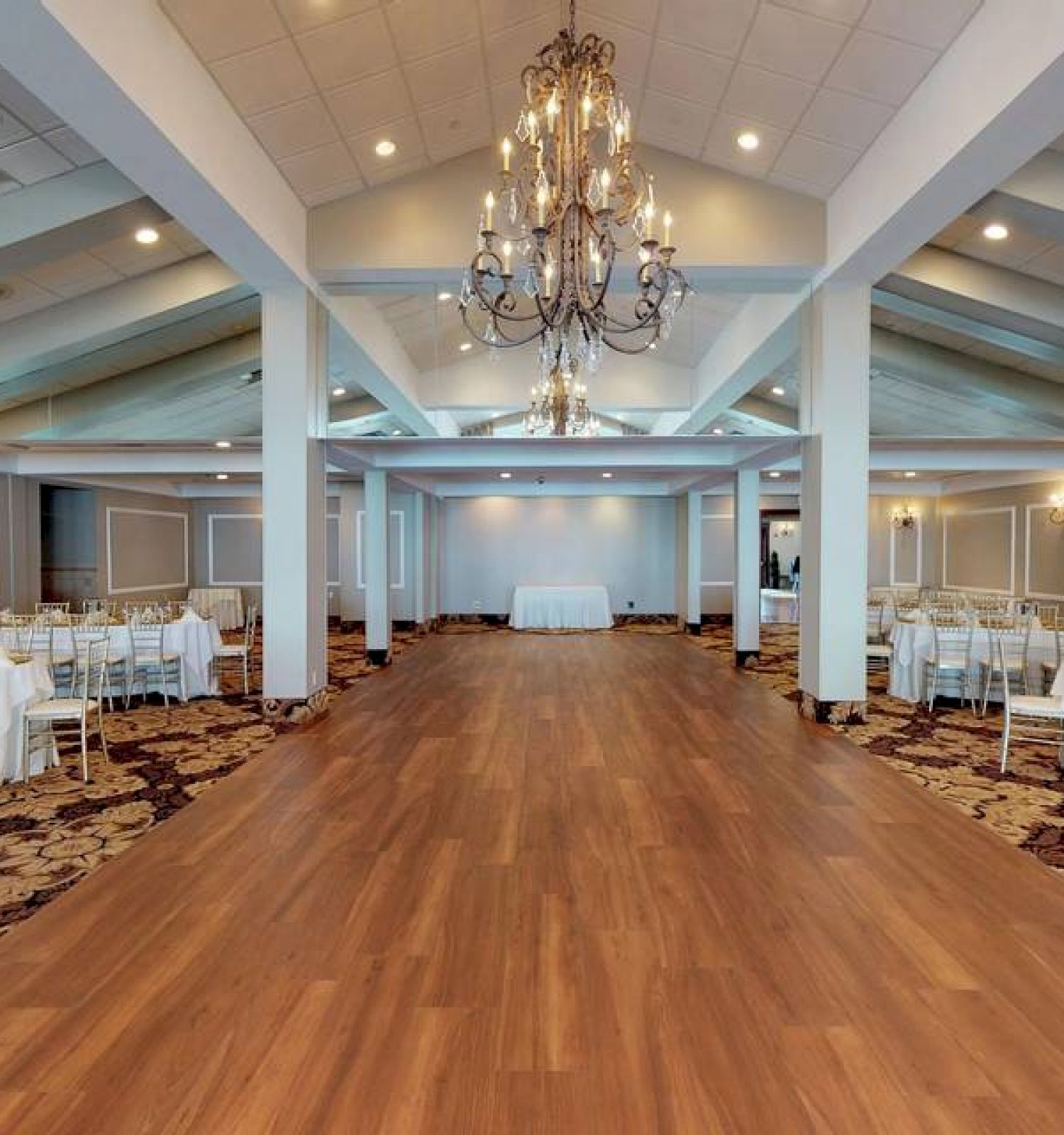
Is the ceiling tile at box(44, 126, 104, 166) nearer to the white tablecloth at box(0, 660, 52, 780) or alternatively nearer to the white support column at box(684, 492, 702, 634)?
the white tablecloth at box(0, 660, 52, 780)

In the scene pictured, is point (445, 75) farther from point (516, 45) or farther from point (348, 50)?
point (348, 50)

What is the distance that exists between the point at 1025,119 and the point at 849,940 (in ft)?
13.5

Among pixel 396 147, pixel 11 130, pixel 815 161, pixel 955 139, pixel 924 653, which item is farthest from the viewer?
pixel 924 653

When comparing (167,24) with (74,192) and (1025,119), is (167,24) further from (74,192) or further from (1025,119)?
(1025,119)

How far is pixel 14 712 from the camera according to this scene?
4805 millimetres

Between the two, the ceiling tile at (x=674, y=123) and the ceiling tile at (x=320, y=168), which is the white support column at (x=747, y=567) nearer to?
the ceiling tile at (x=674, y=123)

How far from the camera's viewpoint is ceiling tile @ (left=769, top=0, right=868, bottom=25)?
4340mm

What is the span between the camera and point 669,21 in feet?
16.3

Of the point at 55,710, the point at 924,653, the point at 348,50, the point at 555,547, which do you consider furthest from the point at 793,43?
the point at 555,547

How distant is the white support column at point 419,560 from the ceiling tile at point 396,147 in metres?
7.31

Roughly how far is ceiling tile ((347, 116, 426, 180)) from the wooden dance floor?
485 centimetres

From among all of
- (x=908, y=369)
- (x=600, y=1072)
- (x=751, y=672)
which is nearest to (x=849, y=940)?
(x=600, y=1072)

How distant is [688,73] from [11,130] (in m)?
4.49

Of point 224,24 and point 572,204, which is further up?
point 224,24
